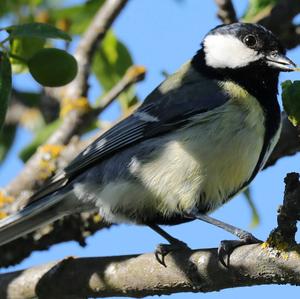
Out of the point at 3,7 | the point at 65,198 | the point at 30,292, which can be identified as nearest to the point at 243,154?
the point at 65,198

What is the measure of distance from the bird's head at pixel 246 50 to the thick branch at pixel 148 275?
1.37 metres

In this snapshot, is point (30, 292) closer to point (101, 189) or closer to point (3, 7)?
point (101, 189)

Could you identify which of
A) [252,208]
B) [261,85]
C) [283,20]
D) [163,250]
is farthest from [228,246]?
[283,20]

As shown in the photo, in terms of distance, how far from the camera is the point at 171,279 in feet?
8.61

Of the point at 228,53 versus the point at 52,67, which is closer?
the point at 52,67

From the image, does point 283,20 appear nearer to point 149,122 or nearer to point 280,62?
point 280,62

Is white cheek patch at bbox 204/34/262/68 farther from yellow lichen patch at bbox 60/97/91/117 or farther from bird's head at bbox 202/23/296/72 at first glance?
yellow lichen patch at bbox 60/97/91/117

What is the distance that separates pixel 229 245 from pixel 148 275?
0.33 m

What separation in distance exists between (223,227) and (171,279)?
0.68m

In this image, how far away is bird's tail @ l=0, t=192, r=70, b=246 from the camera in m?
3.41

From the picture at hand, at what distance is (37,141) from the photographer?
3926 mm

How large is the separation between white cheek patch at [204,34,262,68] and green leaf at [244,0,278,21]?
0.14 m

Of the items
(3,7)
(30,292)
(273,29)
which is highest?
(3,7)

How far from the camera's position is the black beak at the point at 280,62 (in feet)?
11.9
